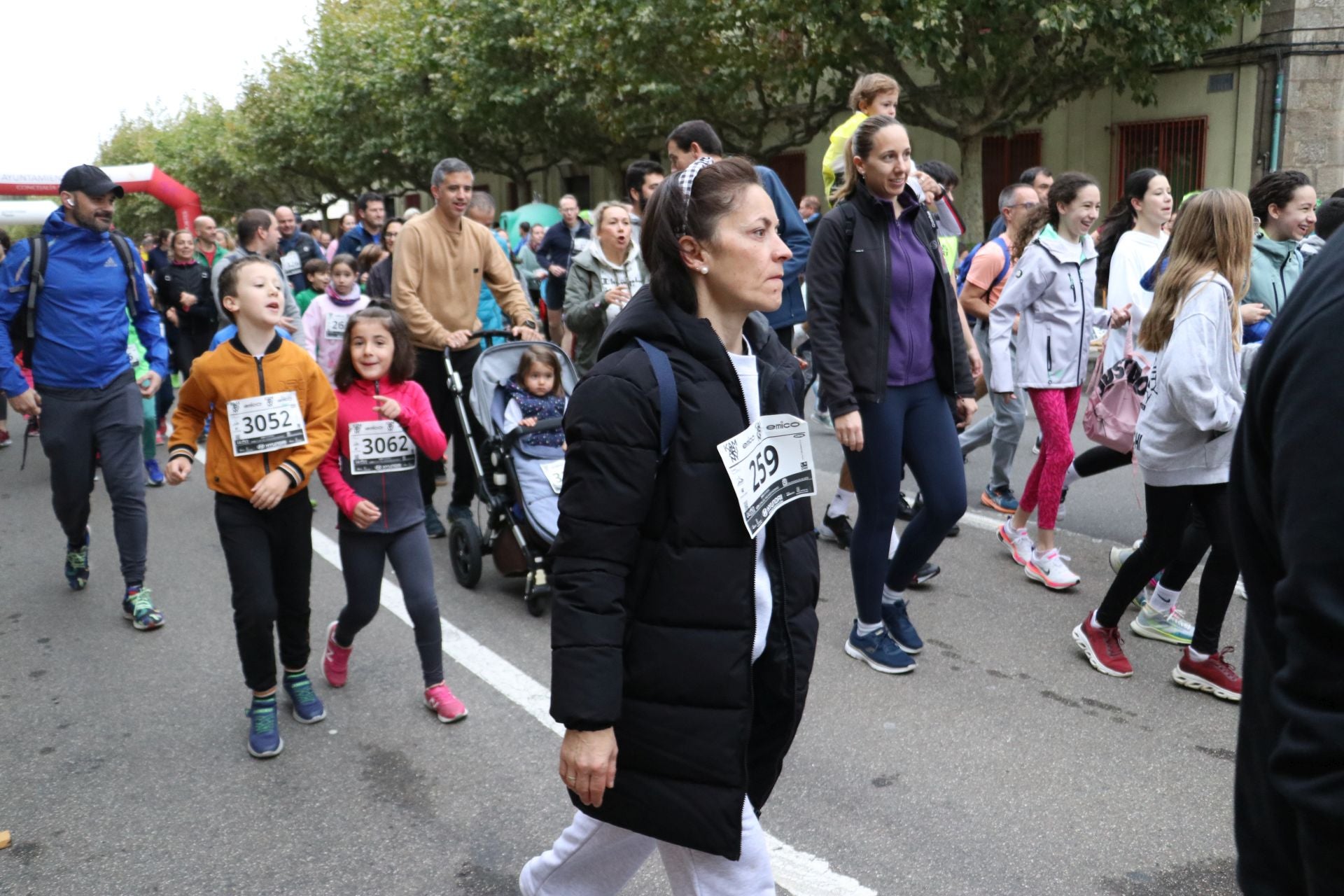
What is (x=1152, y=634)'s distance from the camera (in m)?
4.90

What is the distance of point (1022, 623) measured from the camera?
16.9 ft

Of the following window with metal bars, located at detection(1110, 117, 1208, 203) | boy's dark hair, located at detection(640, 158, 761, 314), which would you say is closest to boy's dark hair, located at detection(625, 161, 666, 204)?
boy's dark hair, located at detection(640, 158, 761, 314)

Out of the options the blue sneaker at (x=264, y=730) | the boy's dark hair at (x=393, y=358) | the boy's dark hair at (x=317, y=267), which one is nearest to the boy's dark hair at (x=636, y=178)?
the boy's dark hair at (x=393, y=358)

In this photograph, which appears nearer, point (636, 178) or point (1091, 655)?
point (1091, 655)

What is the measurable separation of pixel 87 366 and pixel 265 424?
2.01 meters

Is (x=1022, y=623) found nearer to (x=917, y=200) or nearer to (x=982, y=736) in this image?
(x=982, y=736)

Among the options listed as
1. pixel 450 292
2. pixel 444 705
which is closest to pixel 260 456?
pixel 444 705

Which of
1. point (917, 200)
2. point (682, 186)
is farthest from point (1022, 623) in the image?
point (682, 186)

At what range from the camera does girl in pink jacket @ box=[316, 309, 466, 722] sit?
4.36 metres

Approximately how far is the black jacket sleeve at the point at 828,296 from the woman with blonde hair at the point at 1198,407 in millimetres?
1103

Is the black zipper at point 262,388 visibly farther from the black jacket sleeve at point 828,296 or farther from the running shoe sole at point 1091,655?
the running shoe sole at point 1091,655

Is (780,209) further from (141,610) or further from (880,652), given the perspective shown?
(141,610)

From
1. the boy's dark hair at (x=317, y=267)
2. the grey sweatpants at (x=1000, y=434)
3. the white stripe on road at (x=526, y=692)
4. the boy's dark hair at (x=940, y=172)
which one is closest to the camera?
the white stripe on road at (x=526, y=692)

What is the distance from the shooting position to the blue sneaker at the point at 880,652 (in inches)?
182
